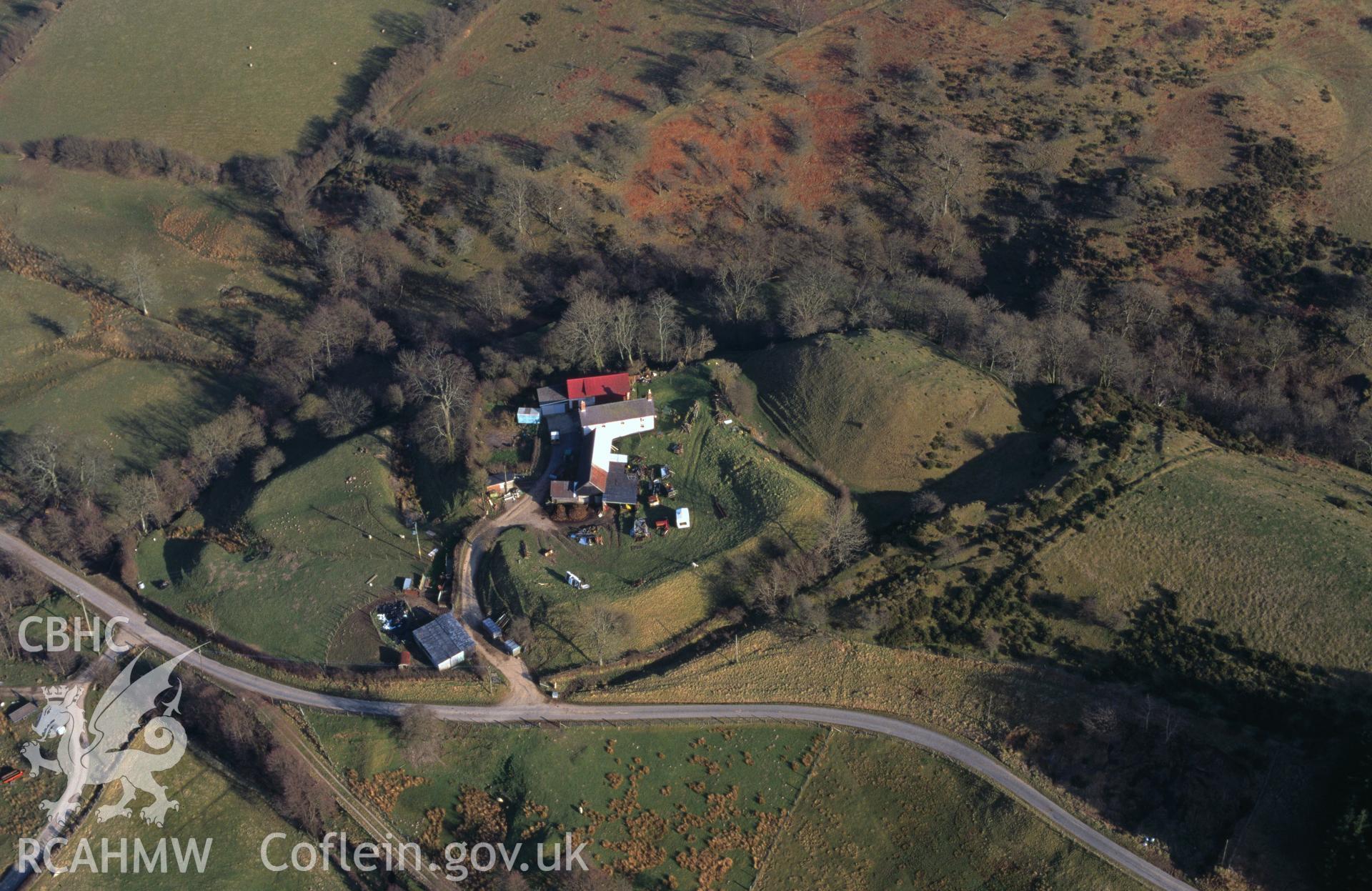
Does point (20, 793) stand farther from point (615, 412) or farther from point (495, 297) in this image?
point (495, 297)

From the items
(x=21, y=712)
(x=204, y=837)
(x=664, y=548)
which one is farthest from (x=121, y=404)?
(x=664, y=548)

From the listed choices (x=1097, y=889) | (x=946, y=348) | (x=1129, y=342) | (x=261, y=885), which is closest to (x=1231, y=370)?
(x=1129, y=342)

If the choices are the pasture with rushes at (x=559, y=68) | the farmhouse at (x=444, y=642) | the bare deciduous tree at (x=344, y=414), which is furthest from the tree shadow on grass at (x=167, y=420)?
the pasture with rushes at (x=559, y=68)

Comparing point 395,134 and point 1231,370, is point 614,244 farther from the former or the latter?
point 1231,370

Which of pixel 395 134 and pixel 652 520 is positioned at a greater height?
pixel 395 134

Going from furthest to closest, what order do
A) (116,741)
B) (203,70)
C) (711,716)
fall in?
(203,70) → (116,741) → (711,716)

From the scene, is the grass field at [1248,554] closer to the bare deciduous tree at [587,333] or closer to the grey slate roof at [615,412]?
the grey slate roof at [615,412]
